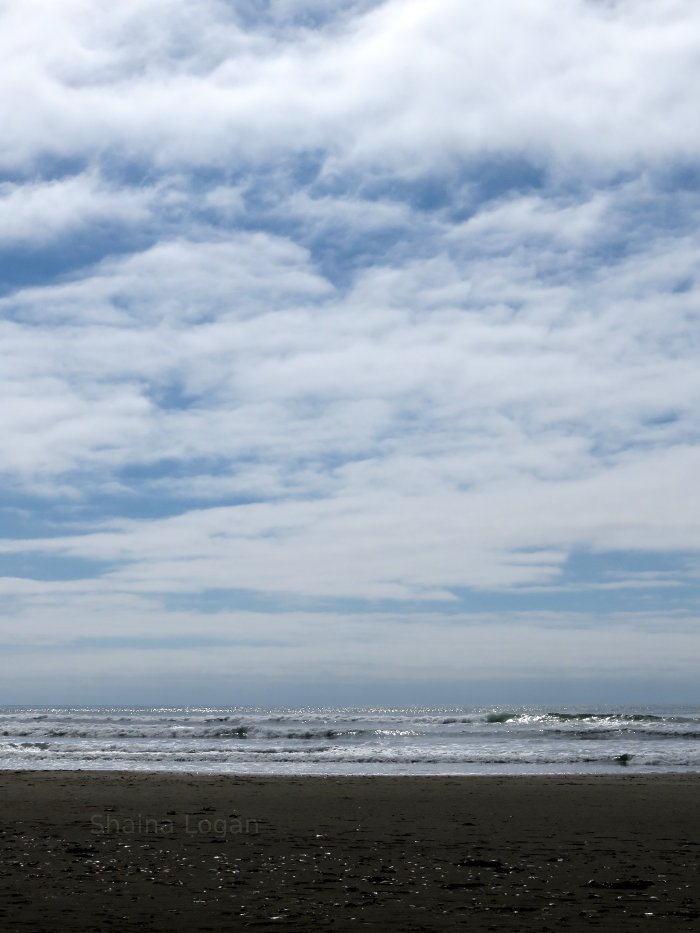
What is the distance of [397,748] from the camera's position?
109 ft

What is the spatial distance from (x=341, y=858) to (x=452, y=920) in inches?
119

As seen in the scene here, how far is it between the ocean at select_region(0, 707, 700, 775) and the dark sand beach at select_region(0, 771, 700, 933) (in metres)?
7.94

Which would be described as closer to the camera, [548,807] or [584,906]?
[584,906]

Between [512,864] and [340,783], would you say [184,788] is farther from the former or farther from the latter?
[512,864]

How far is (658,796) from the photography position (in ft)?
54.7

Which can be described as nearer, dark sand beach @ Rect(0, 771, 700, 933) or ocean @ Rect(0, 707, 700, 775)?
dark sand beach @ Rect(0, 771, 700, 933)

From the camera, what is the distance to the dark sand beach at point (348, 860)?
23.3 ft

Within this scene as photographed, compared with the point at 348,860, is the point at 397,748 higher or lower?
lower

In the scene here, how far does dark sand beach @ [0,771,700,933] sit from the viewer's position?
711 centimetres

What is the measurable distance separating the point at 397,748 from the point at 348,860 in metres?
24.6

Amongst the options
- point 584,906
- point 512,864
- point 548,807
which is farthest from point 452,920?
point 548,807

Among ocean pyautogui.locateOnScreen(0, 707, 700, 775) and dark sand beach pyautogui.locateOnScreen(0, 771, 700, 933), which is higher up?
dark sand beach pyautogui.locateOnScreen(0, 771, 700, 933)

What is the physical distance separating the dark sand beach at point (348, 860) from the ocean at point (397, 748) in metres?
7.94

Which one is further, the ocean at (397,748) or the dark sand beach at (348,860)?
the ocean at (397,748)
